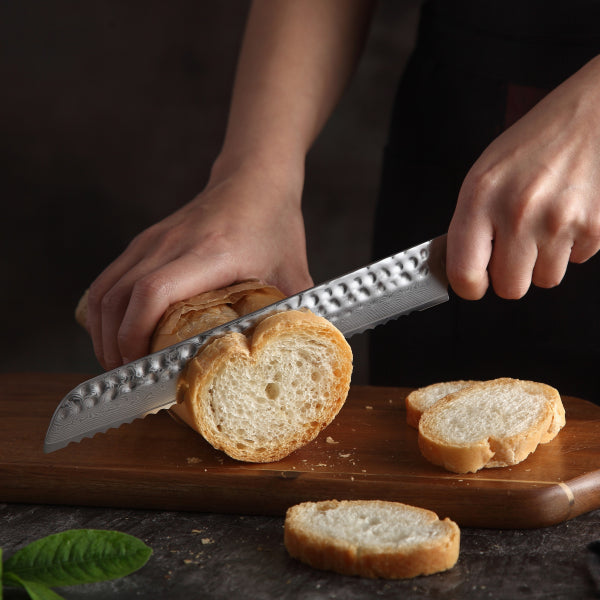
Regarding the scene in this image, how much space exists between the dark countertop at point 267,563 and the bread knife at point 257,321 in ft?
0.79

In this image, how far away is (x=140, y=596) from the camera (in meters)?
1.77

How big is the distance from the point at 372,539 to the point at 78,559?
0.62 metres

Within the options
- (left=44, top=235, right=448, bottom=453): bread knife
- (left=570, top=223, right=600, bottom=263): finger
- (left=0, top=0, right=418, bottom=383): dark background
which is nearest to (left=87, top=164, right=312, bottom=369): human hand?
(left=44, top=235, right=448, bottom=453): bread knife

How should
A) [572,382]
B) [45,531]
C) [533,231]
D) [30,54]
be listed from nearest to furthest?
1. [45,531]
2. [533,231]
3. [572,382]
4. [30,54]

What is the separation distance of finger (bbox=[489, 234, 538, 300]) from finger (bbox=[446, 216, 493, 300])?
0.03 meters

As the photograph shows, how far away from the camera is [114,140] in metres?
4.56

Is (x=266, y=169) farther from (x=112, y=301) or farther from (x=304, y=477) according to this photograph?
(x=304, y=477)

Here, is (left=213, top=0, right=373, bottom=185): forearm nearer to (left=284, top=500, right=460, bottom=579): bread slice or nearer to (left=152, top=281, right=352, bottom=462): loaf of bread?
(left=152, top=281, right=352, bottom=462): loaf of bread

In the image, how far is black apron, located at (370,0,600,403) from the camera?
9.34ft

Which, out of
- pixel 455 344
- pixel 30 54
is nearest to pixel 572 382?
pixel 455 344

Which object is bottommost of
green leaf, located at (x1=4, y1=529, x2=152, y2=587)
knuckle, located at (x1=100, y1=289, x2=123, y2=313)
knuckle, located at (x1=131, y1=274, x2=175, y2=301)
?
green leaf, located at (x1=4, y1=529, x2=152, y2=587)

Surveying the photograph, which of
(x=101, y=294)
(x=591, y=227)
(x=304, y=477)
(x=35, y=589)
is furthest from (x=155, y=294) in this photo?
(x=591, y=227)

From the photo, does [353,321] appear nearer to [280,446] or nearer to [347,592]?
[280,446]

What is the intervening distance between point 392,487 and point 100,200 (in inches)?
117
